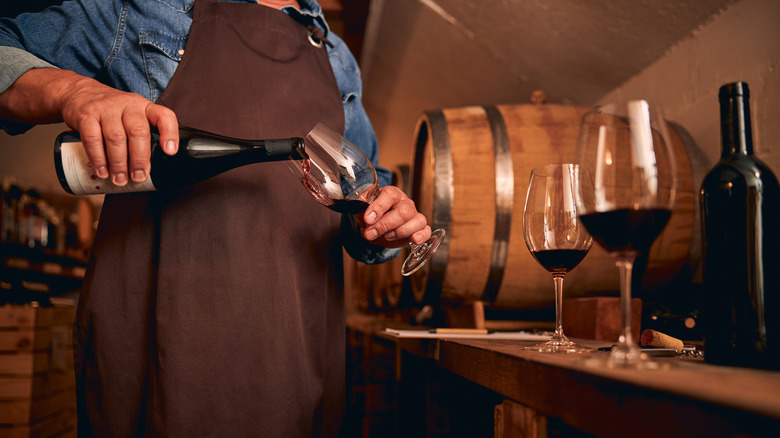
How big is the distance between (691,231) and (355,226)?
0.95 m

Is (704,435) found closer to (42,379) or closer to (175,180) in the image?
(175,180)

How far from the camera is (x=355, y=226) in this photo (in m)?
1.03

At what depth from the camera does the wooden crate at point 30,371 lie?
2.04 metres

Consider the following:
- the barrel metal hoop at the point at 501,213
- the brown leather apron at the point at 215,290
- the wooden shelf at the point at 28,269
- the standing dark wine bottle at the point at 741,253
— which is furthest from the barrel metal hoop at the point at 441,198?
the wooden shelf at the point at 28,269

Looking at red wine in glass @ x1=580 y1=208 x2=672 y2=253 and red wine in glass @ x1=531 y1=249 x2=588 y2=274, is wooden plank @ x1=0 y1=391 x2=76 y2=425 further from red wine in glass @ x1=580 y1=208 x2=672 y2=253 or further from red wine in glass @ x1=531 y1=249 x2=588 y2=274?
red wine in glass @ x1=580 y1=208 x2=672 y2=253

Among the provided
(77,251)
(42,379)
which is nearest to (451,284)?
(42,379)

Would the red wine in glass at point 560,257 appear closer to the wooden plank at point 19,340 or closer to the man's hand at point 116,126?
the man's hand at point 116,126

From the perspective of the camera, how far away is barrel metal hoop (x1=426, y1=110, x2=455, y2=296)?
4.59ft

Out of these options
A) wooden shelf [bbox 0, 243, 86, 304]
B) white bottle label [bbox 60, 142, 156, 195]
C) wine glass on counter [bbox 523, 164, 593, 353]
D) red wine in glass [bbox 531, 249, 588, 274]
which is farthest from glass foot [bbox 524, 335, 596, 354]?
wooden shelf [bbox 0, 243, 86, 304]

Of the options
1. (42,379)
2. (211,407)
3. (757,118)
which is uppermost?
(757,118)

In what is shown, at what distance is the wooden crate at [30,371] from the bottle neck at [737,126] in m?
2.49

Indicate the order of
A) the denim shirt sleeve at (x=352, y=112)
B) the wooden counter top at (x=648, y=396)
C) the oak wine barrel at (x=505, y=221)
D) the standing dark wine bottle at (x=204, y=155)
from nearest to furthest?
the wooden counter top at (x=648, y=396)
the standing dark wine bottle at (x=204, y=155)
the denim shirt sleeve at (x=352, y=112)
the oak wine barrel at (x=505, y=221)

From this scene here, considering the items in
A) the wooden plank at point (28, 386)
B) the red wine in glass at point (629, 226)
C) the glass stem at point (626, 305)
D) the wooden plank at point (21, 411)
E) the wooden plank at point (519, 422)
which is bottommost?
the wooden plank at point (21, 411)

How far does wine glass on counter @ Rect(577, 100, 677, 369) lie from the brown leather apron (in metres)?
0.66
